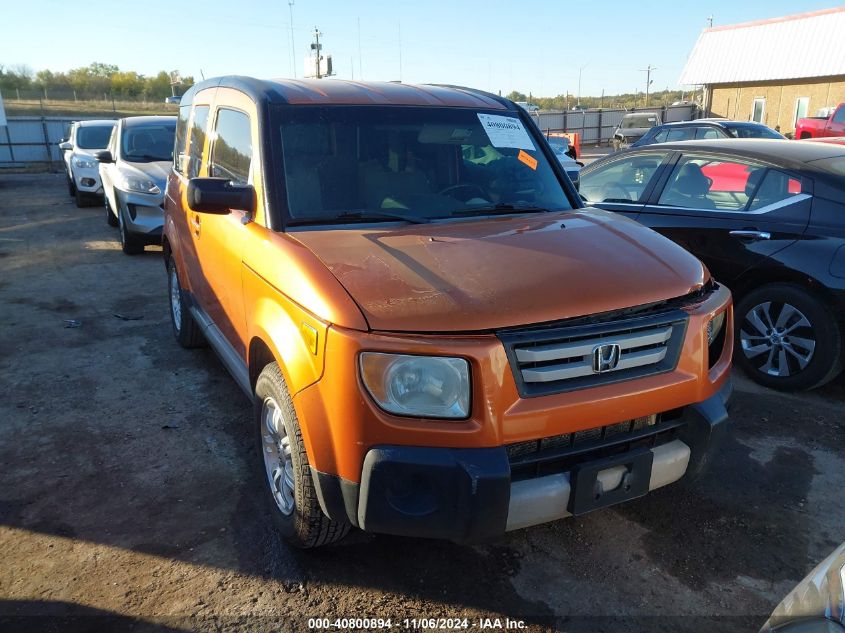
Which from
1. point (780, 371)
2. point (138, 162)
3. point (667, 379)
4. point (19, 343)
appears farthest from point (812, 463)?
point (138, 162)

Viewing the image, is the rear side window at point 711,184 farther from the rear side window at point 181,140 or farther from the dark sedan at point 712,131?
the dark sedan at point 712,131

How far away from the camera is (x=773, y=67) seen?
30375 mm

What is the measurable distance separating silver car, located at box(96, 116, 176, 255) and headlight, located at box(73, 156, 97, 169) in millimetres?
3052

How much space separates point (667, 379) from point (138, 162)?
9.12 meters

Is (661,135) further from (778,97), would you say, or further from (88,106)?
(88,106)

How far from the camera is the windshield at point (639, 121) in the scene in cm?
2314

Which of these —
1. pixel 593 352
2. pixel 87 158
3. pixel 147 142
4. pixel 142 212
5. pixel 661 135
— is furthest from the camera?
pixel 661 135

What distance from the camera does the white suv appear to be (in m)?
13.5

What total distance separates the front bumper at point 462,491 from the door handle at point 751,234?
2687mm

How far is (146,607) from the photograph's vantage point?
2662 mm

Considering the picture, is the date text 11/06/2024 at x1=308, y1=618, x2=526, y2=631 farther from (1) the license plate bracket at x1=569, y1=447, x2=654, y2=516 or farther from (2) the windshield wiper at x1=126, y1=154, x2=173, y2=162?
(2) the windshield wiper at x1=126, y1=154, x2=173, y2=162

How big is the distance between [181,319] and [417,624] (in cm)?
364

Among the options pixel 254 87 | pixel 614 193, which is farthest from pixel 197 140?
pixel 614 193

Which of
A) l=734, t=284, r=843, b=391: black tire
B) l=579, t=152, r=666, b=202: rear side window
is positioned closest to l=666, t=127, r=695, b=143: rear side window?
l=579, t=152, r=666, b=202: rear side window
